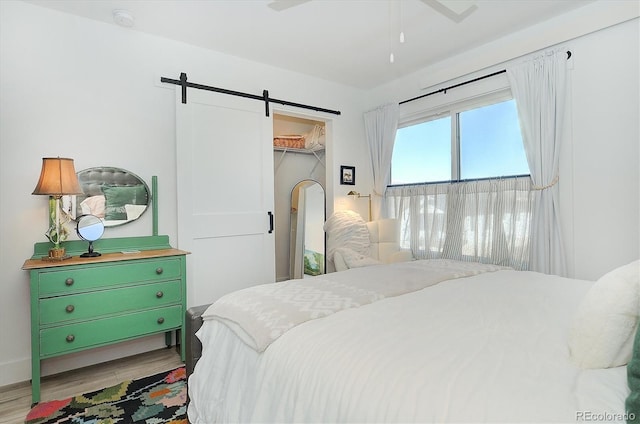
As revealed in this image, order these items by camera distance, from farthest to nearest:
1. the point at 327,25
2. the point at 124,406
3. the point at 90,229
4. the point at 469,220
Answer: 1. the point at 469,220
2. the point at 327,25
3. the point at 90,229
4. the point at 124,406

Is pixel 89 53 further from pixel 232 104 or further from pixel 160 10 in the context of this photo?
pixel 232 104

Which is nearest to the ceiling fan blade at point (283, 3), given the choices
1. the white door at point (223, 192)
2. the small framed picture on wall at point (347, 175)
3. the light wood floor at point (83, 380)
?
the white door at point (223, 192)

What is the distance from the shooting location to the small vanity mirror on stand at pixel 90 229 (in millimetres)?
2395

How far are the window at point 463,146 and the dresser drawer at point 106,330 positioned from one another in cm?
273

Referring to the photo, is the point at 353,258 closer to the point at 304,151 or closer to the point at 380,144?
the point at 380,144

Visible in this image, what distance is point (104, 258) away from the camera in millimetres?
2291

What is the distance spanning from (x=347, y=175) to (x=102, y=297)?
110 inches

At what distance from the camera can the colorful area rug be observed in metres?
1.85

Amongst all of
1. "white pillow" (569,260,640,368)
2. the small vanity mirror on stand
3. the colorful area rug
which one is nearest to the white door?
the small vanity mirror on stand

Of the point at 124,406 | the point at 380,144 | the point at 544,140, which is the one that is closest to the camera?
the point at 124,406

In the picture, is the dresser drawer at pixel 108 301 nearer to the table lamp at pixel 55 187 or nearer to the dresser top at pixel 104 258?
the dresser top at pixel 104 258

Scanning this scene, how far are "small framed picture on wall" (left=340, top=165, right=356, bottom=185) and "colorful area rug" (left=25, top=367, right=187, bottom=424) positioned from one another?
268cm

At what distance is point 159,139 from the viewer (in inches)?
114

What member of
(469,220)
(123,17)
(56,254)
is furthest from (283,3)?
(469,220)
